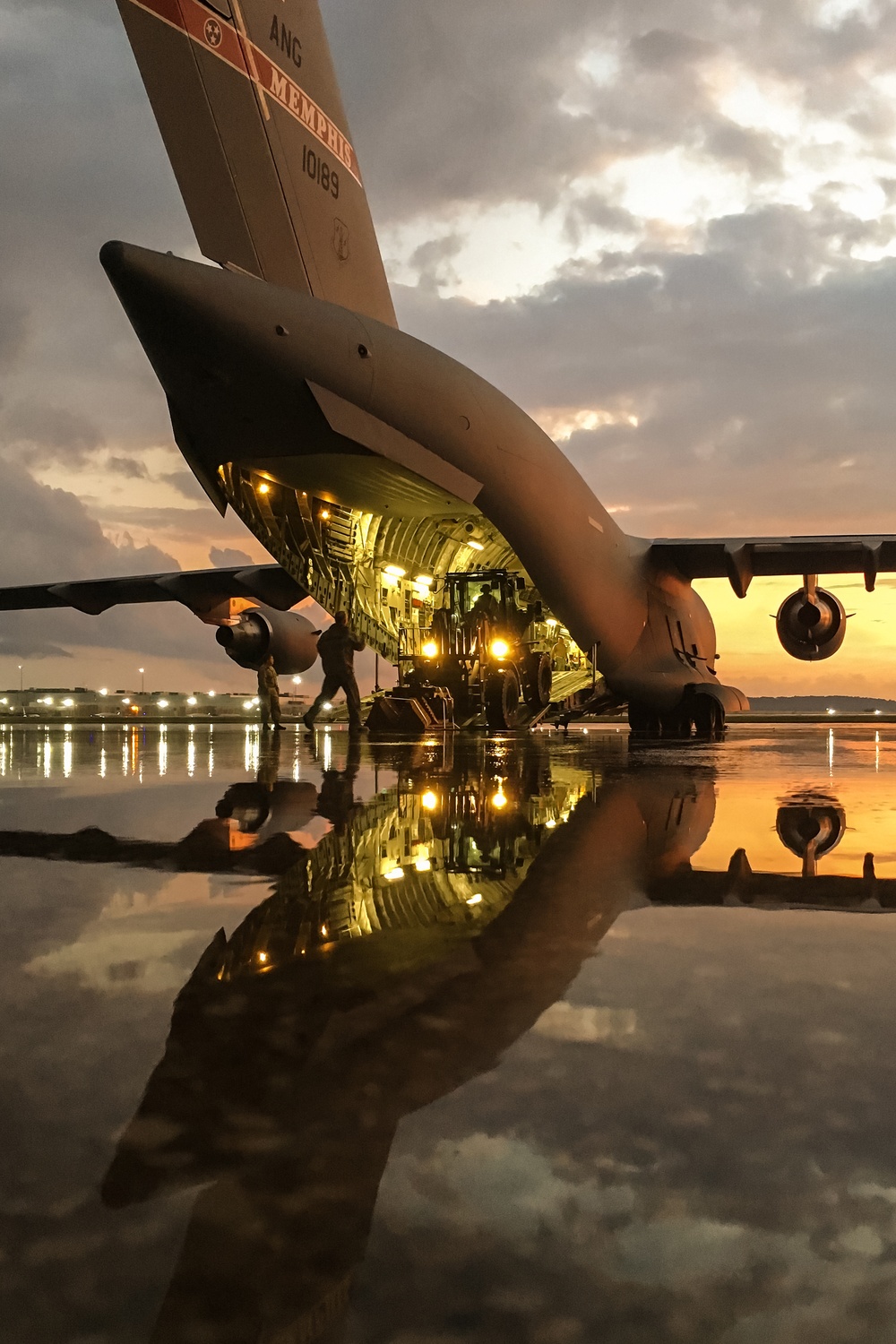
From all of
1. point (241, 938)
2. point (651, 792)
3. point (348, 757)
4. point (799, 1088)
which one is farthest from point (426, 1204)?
→ point (348, 757)

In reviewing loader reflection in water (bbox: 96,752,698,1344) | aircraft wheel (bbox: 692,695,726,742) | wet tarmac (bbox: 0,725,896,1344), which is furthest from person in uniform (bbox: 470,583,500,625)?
wet tarmac (bbox: 0,725,896,1344)

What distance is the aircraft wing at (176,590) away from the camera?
16984 mm

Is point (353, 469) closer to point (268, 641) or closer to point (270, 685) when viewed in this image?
point (268, 641)

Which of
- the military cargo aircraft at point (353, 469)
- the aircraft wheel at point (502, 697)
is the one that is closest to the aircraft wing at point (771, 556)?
the military cargo aircraft at point (353, 469)

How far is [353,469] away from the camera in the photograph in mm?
11055

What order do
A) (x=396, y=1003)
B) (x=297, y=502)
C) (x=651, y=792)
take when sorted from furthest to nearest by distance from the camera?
(x=297, y=502), (x=651, y=792), (x=396, y=1003)

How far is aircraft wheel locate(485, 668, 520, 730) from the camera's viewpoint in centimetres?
1466

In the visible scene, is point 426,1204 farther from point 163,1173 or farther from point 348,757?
point 348,757

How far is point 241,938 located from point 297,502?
11.4m

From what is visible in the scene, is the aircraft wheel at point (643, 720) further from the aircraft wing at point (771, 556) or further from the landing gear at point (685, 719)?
the aircraft wing at point (771, 556)

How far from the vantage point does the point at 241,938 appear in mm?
1962

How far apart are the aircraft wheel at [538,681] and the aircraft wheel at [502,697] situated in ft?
0.86

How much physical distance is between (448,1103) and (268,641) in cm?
1583

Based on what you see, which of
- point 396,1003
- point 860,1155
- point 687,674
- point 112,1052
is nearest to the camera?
point 860,1155
